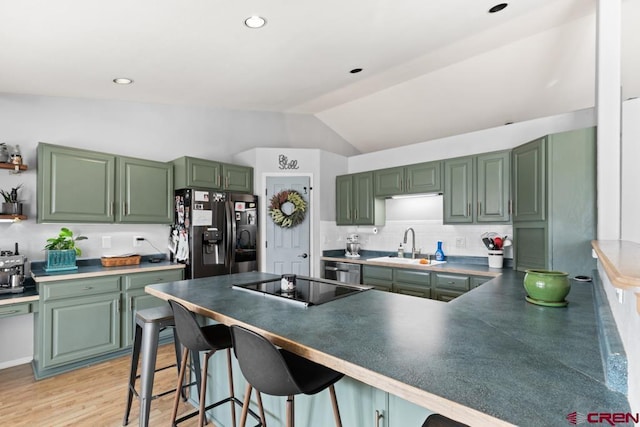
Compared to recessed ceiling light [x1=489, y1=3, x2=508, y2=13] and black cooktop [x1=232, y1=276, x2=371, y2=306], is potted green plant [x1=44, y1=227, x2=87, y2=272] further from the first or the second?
recessed ceiling light [x1=489, y1=3, x2=508, y2=13]

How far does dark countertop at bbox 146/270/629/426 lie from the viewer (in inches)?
32.4

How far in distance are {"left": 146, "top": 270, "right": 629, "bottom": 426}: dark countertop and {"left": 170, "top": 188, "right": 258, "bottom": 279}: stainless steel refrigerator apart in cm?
181

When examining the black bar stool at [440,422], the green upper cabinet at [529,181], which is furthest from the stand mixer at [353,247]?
the black bar stool at [440,422]

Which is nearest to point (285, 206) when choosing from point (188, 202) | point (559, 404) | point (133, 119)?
point (188, 202)

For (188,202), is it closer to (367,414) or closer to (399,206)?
(399,206)

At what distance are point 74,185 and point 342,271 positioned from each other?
10.2ft

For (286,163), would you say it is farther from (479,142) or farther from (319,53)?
(479,142)

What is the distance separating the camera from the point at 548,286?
1.74 metres

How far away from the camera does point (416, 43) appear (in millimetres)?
2842

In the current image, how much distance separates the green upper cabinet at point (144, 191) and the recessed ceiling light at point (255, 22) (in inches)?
83.6

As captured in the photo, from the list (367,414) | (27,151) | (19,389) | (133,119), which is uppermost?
(133,119)

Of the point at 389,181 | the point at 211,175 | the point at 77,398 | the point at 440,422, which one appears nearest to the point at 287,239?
the point at 211,175

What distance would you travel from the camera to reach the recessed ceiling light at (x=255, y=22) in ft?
7.57

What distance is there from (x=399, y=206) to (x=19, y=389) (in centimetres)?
430
